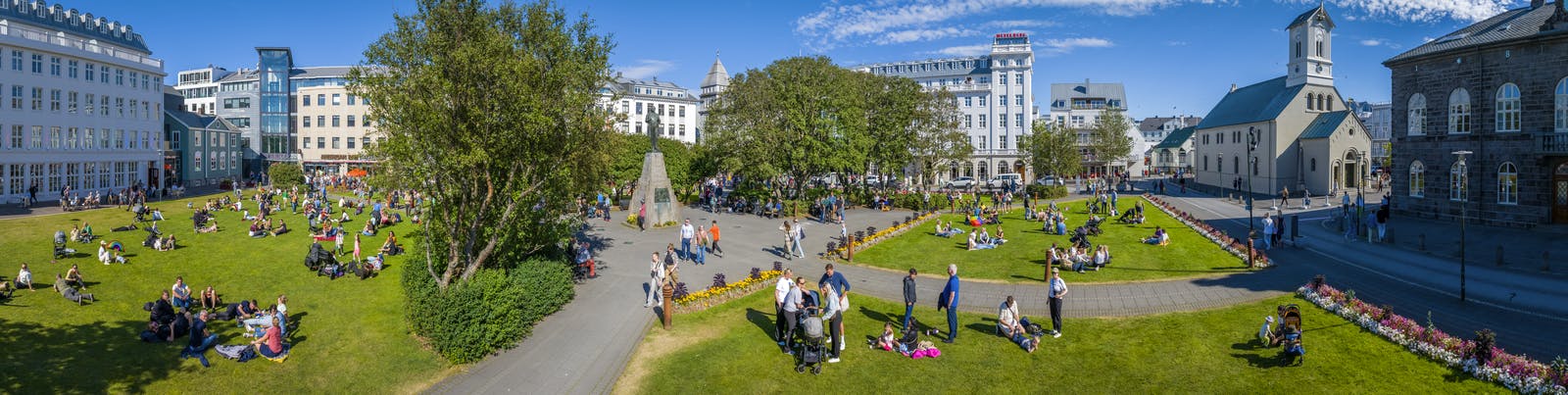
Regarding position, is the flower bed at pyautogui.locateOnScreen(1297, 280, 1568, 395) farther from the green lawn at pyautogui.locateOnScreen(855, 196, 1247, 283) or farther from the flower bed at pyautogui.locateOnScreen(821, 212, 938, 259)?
the flower bed at pyautogui.locateOnScreen(821, 212, 938, 259)

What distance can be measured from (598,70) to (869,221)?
23.1 metres

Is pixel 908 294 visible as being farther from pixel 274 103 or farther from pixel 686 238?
pixel 274 103

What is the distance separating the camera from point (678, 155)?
58.6m

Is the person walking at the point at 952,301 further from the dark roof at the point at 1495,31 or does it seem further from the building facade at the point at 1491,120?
the dark roof at the point at 1495,31

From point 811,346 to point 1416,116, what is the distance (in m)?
43.4

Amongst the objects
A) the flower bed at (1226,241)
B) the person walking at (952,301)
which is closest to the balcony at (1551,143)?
the flower bed at (1226,241)

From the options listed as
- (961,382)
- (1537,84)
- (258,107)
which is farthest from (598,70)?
(258,107)

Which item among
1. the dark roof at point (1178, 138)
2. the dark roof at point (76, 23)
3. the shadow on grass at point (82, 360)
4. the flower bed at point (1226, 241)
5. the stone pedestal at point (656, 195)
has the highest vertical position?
the dark roof at point (76, 23)

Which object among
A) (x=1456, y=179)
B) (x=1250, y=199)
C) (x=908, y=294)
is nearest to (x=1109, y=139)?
(x=1456, y=179)

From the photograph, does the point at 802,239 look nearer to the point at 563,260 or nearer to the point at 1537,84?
the point at 563,260

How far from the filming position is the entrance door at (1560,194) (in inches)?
1431

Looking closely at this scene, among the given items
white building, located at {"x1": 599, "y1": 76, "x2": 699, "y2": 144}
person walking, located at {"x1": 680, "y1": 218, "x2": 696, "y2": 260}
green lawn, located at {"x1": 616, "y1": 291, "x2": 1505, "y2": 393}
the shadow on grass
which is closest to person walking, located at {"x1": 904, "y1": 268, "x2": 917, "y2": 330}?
green lawn, located at {"x1": 616, "y1": 291, "x2": 1505, "y2": 393}

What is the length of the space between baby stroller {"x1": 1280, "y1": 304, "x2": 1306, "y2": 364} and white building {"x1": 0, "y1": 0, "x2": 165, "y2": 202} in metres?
64.7

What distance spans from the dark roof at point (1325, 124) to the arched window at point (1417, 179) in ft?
69.6
